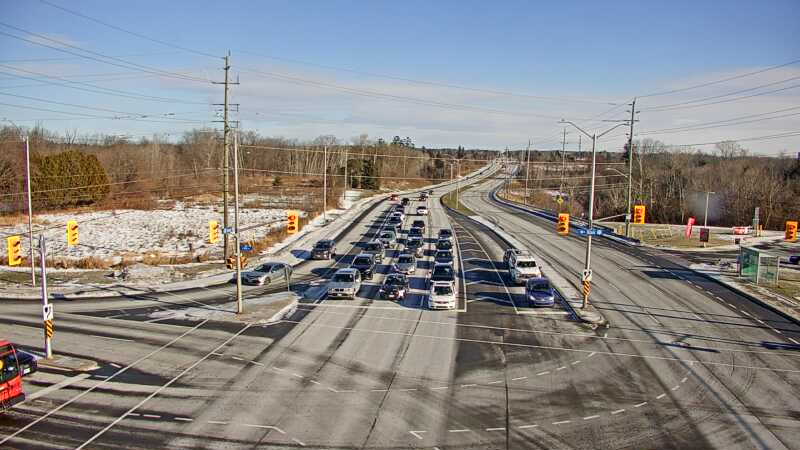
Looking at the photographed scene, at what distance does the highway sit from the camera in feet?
57.4

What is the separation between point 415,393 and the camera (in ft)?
68.6

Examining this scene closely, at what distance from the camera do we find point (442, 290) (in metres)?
34.3

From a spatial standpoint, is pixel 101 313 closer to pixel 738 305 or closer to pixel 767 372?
pixel 767 372

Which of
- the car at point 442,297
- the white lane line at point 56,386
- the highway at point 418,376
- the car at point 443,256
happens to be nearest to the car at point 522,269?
the highway at point 418,376

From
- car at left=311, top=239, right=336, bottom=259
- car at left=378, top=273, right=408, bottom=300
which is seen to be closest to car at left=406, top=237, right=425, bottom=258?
car at left=311, top=239, right=336, bottom=259

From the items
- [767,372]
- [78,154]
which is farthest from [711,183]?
[78,154]

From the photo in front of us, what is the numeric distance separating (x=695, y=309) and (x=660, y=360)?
433 inches

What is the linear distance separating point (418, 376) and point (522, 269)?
19.6 metres

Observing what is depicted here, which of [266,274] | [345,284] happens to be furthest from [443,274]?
[266,274]

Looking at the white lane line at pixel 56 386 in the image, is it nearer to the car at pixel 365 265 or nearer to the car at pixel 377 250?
the car at pixel 365 265

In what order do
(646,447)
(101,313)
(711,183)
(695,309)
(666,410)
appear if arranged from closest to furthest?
(646,447), (666,410), (101,313), (695,309), (711,183)

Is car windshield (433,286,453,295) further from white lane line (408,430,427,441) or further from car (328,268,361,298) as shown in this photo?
white lane line (408,430,427,441)

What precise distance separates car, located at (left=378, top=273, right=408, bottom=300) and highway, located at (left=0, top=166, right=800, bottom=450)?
633mm

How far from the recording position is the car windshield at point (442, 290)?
34094 mm
